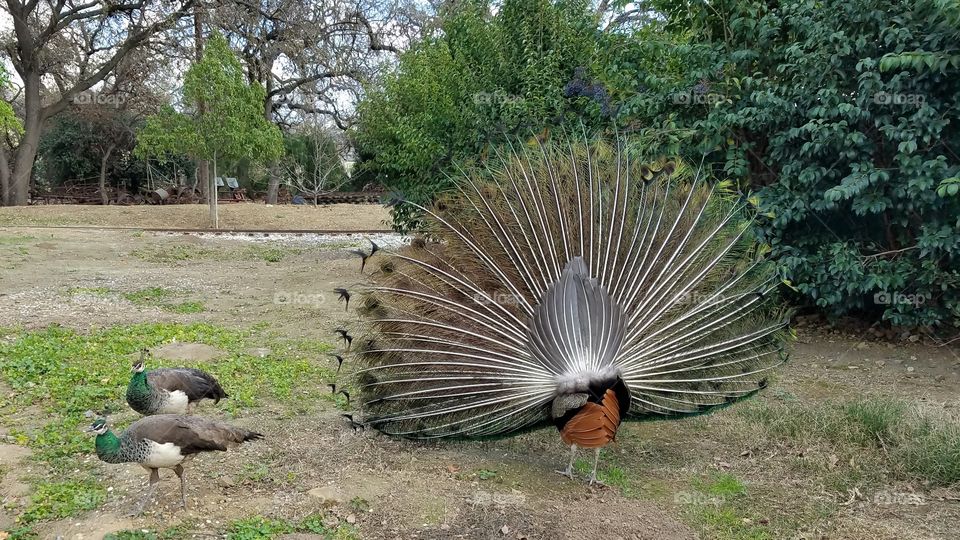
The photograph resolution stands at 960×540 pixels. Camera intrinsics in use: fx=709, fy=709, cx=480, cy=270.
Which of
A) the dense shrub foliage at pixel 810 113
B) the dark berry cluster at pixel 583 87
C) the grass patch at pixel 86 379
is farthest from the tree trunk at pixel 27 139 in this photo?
the dark berry cluster at pixel 583 87

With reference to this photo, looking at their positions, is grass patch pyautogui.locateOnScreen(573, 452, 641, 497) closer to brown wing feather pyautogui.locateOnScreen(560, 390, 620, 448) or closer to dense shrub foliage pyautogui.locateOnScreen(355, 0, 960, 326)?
brown wing feather pyautogui.locateOnScreen(560, 390, 620, 448)

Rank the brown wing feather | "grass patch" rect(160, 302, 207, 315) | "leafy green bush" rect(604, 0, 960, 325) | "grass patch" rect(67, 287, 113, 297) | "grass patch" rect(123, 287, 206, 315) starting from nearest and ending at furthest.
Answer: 1. the brown wing feather
2. "leafy green bush" rect(604, 0, 960, 325)
3. "grass patch" rect(160, 302, 207, 315)
4. "grass patch" rect(123, 287, 206, 315)
5. "grass patch" rect(67, 287, 113, 297)

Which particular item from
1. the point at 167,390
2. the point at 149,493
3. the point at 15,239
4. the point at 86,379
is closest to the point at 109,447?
the point at 149,493

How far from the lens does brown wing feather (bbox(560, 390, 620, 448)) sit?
4223 millimetres

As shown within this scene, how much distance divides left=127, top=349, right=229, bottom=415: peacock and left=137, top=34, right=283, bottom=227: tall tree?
628 inches

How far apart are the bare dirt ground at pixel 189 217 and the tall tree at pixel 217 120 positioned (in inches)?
70.4

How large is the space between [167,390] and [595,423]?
125 inches

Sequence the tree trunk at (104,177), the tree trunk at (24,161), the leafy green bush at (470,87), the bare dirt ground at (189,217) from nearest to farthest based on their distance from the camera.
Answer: the leafy green bush at (470,87)
the bare dirt ground at (189,217)
the tree trunk at (24,161)
the tree trunk at (104,177)

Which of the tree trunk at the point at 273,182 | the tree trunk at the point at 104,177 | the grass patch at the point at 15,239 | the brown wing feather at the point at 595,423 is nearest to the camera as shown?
the brown wing feather at the point at 595,423

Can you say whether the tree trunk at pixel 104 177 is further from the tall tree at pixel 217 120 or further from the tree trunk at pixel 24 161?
the tall tree at pixel 217 120

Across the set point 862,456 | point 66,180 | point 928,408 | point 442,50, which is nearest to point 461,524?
point 862,456

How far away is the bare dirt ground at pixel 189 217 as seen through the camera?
21.3 m

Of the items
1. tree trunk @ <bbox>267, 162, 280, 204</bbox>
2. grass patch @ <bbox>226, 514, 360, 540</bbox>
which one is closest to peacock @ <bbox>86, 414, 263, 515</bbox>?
grass patch @ <bbox>226, 514, 360, 540</bbox>

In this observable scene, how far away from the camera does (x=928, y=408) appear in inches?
241
